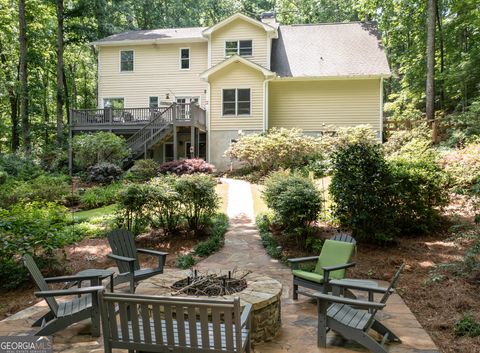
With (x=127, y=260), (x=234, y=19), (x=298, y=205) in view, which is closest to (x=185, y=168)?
(x=298, y=205)

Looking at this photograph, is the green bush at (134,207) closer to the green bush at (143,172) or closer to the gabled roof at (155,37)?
the green bush at (143,172)

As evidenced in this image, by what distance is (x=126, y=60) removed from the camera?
22.6 m

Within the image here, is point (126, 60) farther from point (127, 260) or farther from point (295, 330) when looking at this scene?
point (295, 330)

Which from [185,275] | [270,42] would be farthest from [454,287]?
[270,42]

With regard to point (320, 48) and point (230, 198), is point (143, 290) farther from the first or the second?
point (320, 48)

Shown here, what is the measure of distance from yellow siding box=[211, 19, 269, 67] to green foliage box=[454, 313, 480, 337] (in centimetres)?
1797

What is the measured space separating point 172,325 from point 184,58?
21.0 meters

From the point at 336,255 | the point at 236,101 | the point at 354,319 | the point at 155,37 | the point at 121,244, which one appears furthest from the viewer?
the point at 155,37

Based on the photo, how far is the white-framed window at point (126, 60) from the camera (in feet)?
73.9

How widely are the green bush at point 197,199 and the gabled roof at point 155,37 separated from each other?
1492 centimetres

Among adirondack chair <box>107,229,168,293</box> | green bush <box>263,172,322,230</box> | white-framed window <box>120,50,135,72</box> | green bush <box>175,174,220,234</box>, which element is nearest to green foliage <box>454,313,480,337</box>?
green bush <box>263,172,322,230</box>

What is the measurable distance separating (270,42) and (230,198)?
1136 cm

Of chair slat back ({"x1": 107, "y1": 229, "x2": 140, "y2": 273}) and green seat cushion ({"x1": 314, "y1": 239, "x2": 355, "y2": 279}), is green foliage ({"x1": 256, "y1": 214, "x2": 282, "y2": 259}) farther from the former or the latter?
chair slat back ({"x1": 107, "y1": 229, "x2": 140, "y2": 273})

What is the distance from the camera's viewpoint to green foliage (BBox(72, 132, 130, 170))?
56.4 feet
